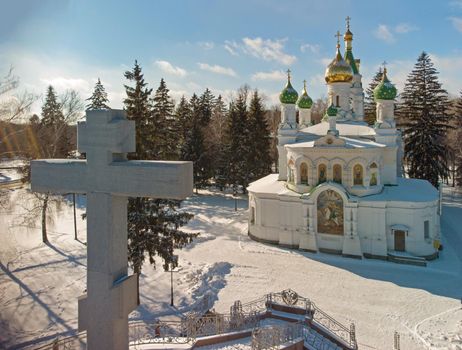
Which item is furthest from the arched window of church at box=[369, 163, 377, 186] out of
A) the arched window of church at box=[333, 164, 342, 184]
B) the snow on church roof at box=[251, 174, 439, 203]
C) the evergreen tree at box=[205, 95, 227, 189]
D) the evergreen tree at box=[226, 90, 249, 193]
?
the evergreen tree at box=[205, 95, 227, 189]

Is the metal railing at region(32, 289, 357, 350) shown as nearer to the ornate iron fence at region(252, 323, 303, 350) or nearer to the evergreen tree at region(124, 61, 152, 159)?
the ornate iron fence at region(252, 323, 303, 350)

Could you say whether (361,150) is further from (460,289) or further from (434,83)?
(434,83)

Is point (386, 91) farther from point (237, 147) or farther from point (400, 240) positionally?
point (237, 147)

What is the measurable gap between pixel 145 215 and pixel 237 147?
79.1 feet

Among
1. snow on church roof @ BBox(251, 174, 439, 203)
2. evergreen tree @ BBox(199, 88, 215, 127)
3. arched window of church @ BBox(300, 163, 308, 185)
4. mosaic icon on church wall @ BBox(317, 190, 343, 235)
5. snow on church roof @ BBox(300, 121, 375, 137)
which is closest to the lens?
snow on church roof @ BBox(251, 174, 439, 203)

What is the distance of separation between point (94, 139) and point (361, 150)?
17865mm

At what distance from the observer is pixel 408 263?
61.6 feet

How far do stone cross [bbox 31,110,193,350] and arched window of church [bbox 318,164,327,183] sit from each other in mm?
17457

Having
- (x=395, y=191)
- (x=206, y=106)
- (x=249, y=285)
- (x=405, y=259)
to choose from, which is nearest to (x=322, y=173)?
(x=395, y=191)

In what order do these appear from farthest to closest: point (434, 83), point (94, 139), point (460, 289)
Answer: point (434, 83), point (460, 289), point (94, 139)

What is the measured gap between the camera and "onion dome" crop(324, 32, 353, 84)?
25.5 metres

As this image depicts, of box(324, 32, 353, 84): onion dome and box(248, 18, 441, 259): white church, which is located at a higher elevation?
box(324, 32, 353, 84): onion dome

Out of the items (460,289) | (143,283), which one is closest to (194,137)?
(143,283)

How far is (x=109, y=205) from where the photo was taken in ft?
15.0
